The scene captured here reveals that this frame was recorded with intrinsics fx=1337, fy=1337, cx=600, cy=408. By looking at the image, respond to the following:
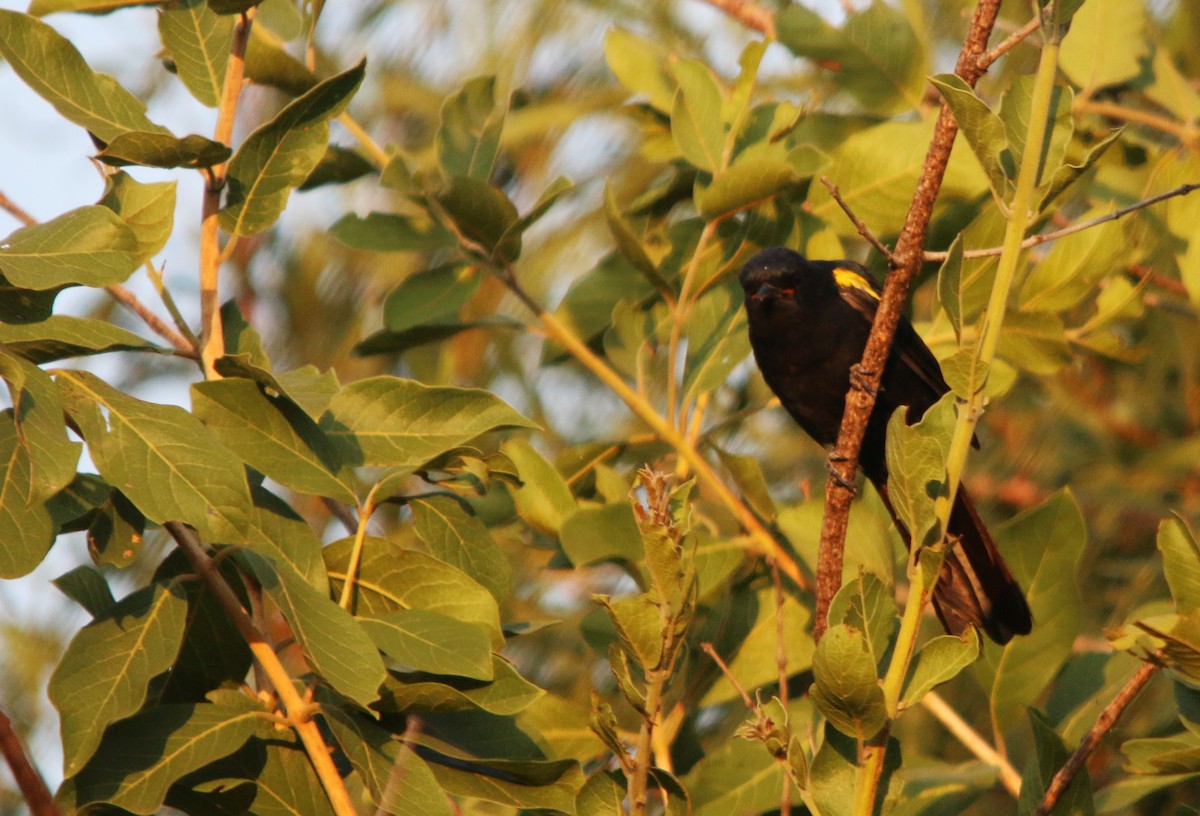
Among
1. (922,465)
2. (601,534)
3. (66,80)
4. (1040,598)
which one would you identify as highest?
(66,80)

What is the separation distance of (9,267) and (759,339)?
2855 millimetres

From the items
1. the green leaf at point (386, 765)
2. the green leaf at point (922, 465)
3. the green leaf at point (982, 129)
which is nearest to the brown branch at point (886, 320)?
the green leaf at point (982, 129)

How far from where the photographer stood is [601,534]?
2.80 m

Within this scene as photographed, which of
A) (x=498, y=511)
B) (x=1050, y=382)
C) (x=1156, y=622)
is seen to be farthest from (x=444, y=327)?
(x=1050, y=382)

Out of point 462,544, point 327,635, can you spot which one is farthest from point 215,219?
point 327,635

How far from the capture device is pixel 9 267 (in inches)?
76.2

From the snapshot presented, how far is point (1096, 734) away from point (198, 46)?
1937 millimetres

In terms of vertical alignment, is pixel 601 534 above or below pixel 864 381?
below

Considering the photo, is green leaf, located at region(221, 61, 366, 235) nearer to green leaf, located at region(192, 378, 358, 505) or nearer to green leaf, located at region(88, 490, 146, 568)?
green leaf, located at region(192, 378, 358, 505)

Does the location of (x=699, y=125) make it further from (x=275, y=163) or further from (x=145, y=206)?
(x=145, y=206)

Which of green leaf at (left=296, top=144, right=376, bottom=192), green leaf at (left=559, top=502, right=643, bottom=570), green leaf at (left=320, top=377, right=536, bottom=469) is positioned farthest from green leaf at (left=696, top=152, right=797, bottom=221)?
green leaf at (left=320, top=377, right=536, bottom=469)

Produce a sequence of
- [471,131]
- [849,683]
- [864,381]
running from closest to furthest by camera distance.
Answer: [849,683], [864,381], [471,131]

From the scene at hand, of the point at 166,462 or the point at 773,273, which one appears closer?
the point at 166,462

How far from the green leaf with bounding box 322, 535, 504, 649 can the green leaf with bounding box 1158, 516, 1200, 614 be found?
3.40ft
